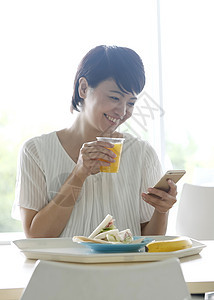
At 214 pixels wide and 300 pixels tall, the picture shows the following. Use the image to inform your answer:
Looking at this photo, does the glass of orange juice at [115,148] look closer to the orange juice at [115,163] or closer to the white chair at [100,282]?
the orange juice at [115,163]

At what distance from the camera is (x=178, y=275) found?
2.72 ft

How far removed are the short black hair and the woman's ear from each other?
0.6 inches

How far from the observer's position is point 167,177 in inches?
61.9

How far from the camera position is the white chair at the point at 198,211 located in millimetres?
2320

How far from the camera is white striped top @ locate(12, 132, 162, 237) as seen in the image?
1.88 m

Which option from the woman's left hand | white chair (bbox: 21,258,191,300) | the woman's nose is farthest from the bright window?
white chair (bbox: 21,258,191,300)

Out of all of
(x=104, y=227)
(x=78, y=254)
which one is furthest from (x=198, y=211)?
(x=78, y=254)

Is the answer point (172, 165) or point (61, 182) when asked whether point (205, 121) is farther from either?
point (61, 182)

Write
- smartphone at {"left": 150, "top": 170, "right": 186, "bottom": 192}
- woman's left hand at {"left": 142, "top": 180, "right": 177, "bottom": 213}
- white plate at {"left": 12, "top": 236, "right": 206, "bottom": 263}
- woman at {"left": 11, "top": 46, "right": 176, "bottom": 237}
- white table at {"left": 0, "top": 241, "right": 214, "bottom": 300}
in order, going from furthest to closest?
1. woman at {"left": 11, "top": 46, "right": 176, "bottom": 237}
2. woman's left hand at {"left": 142, "top": 180, "right": 177, "bottom": 213}
3. smartphone at {"left": 150, "top": 170, "right": 186, "bottom": 192}
4. white plate at {"left": 12, "top": 236, "right": 206, "bottom": 263}
5. white table at {"left": 0, "top": 241, "right": 214, "bottom": 300}

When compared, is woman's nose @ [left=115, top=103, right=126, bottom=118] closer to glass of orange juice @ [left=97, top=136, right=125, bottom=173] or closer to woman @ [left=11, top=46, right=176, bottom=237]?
woman @ [left=11, top=46, right=176, bottom=237]

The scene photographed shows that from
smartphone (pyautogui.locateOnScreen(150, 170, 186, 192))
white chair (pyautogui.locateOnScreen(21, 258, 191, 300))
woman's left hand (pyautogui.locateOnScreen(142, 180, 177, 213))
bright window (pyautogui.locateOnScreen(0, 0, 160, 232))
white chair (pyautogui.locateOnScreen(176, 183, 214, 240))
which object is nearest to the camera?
white chair (pyautogui.locateOnScreen(21, 258, 191, 300))

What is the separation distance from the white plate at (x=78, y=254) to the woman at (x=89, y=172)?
0.29 metres

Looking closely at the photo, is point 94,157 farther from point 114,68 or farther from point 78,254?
point 78,254

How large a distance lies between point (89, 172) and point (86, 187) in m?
0.17
